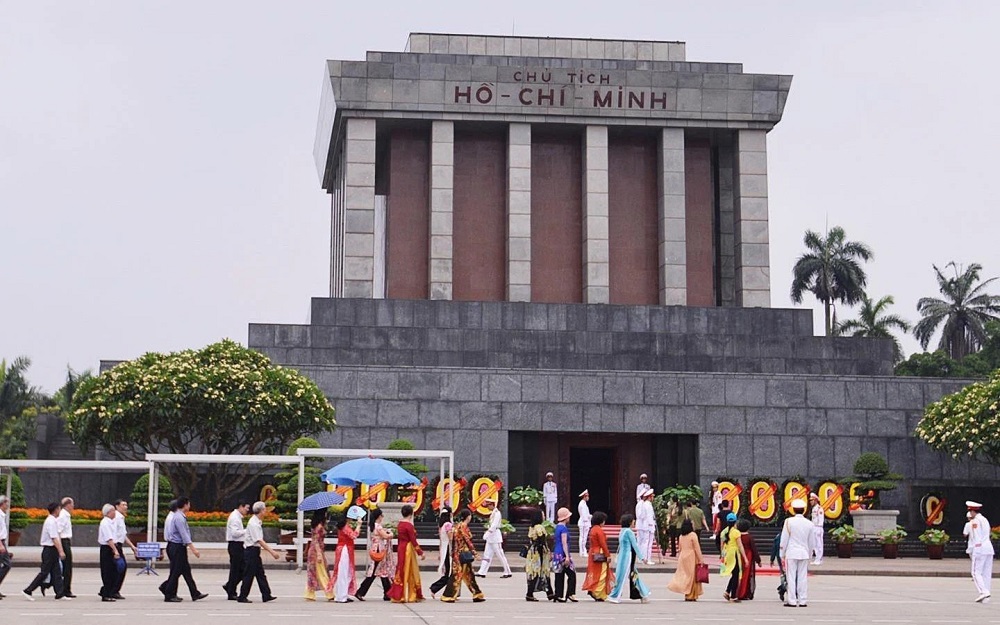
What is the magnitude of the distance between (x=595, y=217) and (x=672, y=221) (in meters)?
2.47

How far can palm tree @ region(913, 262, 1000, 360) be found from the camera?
83.2 metres

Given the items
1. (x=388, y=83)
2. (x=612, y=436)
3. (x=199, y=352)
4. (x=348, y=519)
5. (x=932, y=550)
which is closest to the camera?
(x=348, y=519)

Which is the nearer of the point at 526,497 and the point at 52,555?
the point at 52,555

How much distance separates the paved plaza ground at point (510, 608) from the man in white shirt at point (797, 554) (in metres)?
0.32

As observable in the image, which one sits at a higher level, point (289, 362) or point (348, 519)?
point (289, 362)

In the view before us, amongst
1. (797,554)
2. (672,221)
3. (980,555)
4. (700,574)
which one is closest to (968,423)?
(980,555)

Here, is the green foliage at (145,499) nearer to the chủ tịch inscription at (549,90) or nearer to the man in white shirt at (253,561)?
the man in white shirt at (253,561)

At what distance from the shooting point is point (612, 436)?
1596 inches

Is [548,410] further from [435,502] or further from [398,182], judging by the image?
[398,182]

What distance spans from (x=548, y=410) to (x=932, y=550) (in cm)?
1040

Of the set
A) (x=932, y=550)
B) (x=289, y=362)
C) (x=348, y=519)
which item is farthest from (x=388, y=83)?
(x=348, y=519)

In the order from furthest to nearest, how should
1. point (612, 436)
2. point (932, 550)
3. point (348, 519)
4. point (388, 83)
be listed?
point (388, 83) → point (612, 436) → point (932, 550) → point (348, 519)

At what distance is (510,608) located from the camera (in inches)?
819

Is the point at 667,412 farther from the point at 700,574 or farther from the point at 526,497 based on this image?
the point at 700,574
